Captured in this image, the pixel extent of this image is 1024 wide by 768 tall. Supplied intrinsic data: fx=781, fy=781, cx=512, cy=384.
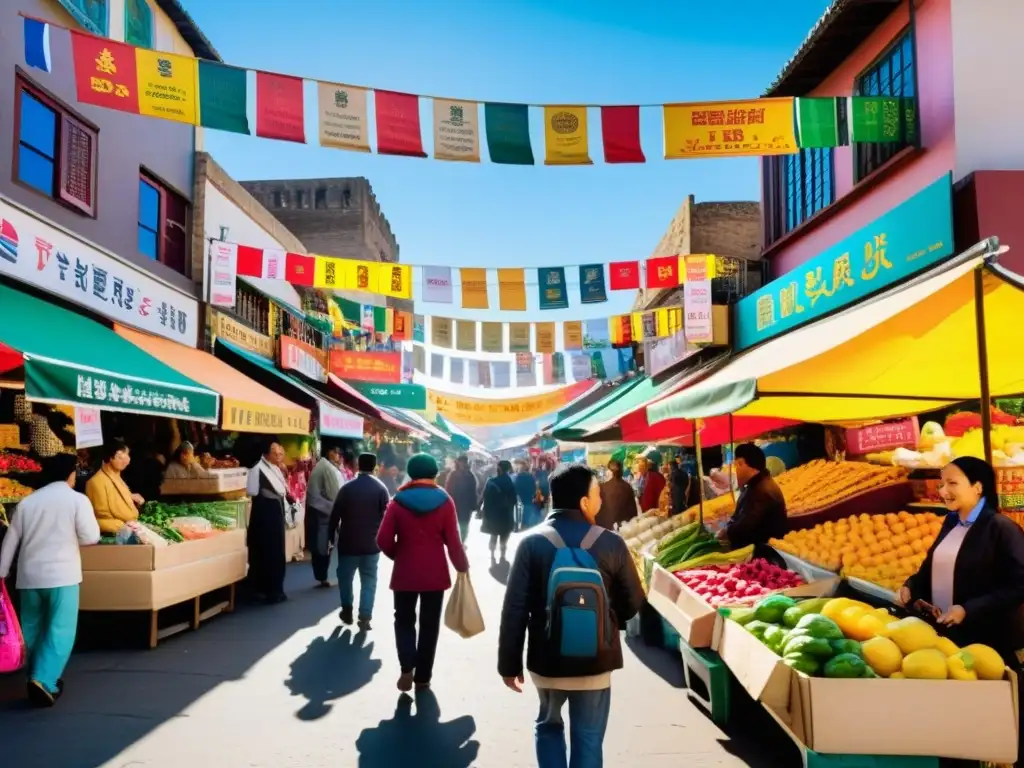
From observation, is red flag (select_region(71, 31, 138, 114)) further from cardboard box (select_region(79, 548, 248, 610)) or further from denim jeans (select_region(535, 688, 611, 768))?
denim jeans (select_region(535, 688, 611, 768))

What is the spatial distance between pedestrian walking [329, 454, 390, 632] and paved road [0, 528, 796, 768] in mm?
561

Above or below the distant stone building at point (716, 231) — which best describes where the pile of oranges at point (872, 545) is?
below

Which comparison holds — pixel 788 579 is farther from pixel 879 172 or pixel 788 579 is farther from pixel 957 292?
pixel 879 172

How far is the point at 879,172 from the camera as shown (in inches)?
424

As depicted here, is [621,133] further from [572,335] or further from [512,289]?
[572,335]

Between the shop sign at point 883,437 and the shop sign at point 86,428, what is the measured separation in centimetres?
973

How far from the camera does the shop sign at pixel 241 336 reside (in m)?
15.5

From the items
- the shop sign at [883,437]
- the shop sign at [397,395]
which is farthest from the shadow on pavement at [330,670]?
the shop sign at [397,395]

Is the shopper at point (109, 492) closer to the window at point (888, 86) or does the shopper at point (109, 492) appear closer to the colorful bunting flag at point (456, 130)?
the colorful bunting flag at point (456, 130)

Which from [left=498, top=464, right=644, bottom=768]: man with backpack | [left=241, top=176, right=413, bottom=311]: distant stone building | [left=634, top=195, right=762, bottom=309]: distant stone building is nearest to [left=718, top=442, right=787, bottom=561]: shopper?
[left=498, top=464, right=644, bottom=768]: man with backpack

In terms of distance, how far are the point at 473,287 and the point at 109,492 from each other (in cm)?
854

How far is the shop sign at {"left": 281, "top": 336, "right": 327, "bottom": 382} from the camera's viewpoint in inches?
716

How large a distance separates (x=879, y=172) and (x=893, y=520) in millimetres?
5574

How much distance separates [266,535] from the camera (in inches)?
408
